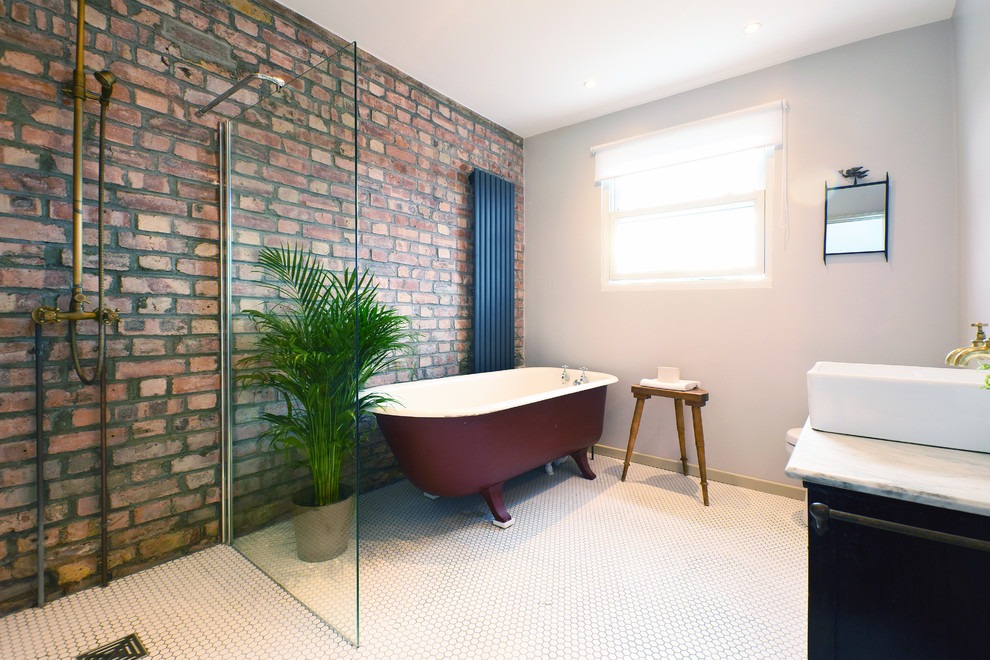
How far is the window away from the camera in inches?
106

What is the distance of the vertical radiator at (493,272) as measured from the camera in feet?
10.6

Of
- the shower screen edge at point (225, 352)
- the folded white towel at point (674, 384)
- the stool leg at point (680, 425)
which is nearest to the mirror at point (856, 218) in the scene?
the folded white towel at point (674, 384)

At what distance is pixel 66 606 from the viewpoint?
1568 mm

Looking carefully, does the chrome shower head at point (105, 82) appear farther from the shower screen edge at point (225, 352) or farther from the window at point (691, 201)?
the window at point (691, 201)

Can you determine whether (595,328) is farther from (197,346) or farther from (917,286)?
(197,346)

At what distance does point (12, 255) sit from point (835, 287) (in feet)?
12.0

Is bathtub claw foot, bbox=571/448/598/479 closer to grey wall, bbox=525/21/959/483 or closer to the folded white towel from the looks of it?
grey wall, bbox=525/21/959/483

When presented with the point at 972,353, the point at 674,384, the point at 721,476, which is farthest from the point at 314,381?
the point at 721,476

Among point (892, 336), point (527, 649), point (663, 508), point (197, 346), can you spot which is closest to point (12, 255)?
point (197, 346)

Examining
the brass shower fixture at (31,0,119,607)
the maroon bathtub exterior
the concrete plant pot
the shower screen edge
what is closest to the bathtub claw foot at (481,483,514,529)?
the maroon bathtub exterior

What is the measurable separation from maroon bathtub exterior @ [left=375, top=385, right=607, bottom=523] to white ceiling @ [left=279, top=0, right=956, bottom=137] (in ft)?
6.41

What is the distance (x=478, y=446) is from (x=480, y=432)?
0.07 metres

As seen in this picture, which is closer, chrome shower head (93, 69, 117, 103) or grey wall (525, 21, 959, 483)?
chrome shower head (93, 69, 117, 103)

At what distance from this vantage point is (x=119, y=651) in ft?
4.52
